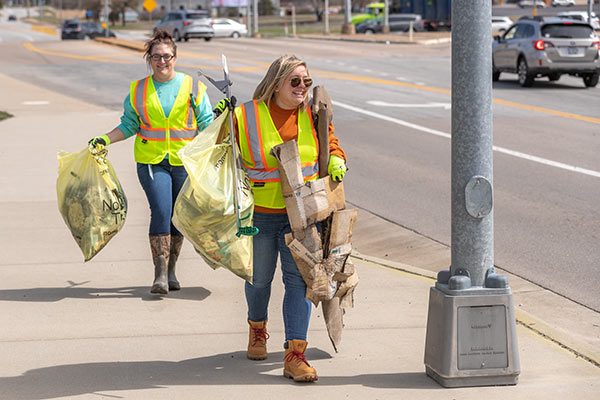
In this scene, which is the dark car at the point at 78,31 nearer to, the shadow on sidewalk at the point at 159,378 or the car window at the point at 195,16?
the car window at the point at 195,16

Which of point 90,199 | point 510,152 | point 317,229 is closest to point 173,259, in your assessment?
point 90,199

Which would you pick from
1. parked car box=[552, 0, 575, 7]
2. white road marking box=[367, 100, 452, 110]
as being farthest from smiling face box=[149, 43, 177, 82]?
parked car box=[552, 0, 575, 7]

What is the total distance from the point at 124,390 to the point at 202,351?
896mm

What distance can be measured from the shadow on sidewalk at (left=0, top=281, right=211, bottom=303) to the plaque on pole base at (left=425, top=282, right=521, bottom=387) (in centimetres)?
276

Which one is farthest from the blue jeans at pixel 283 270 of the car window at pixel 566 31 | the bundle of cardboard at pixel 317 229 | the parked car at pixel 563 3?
the parked car at pixel 563 3

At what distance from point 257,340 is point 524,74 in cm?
2461

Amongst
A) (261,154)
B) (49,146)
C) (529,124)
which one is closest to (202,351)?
(261,154)

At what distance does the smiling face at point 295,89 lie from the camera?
657 centimetres

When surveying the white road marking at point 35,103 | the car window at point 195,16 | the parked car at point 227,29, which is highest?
the car window at point 195,16

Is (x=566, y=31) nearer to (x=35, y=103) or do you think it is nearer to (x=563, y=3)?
(x=35, y=103)

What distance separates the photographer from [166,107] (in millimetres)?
8742

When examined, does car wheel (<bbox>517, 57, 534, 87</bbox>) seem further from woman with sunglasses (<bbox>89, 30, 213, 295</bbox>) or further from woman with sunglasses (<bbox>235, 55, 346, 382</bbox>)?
woman with sunglasses (<bbox>235, 55, 346, 382</bbox>)

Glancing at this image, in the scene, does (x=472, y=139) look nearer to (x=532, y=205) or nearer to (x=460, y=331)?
Answer: (x=460, y=331)

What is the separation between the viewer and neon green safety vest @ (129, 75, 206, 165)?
344 inches
